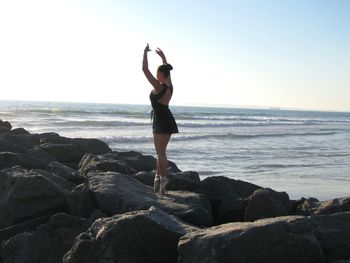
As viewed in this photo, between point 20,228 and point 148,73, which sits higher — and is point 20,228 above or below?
below

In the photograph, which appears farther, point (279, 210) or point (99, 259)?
point (279, 210)

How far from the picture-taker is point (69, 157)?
990cm

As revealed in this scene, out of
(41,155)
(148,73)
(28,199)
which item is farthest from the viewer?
(41,155)

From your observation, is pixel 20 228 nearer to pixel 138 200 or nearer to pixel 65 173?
pixel 138 200

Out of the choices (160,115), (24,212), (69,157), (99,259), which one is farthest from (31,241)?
(69,157)

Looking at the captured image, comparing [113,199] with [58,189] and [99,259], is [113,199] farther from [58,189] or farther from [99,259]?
[99,259]

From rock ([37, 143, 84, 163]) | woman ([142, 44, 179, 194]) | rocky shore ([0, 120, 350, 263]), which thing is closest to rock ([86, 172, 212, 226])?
rocky shore ([0, 120, 350, 263])

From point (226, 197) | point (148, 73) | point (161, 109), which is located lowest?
point (226, 197)

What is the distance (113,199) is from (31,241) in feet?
3.33

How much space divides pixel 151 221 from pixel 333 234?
150cm

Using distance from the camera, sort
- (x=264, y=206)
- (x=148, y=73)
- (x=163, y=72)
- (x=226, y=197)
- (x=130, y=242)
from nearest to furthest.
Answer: (x=130, y=242), (x=264, y=206), (x=148, y=73), (x=163, y=72), (x=226, y=197)

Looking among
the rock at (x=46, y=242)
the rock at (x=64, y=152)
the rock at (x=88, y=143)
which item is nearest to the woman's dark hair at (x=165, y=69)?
the rock at (x=46, y=242)

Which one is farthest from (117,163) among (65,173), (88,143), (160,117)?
(88,143)

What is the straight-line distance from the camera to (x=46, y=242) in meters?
5.08
